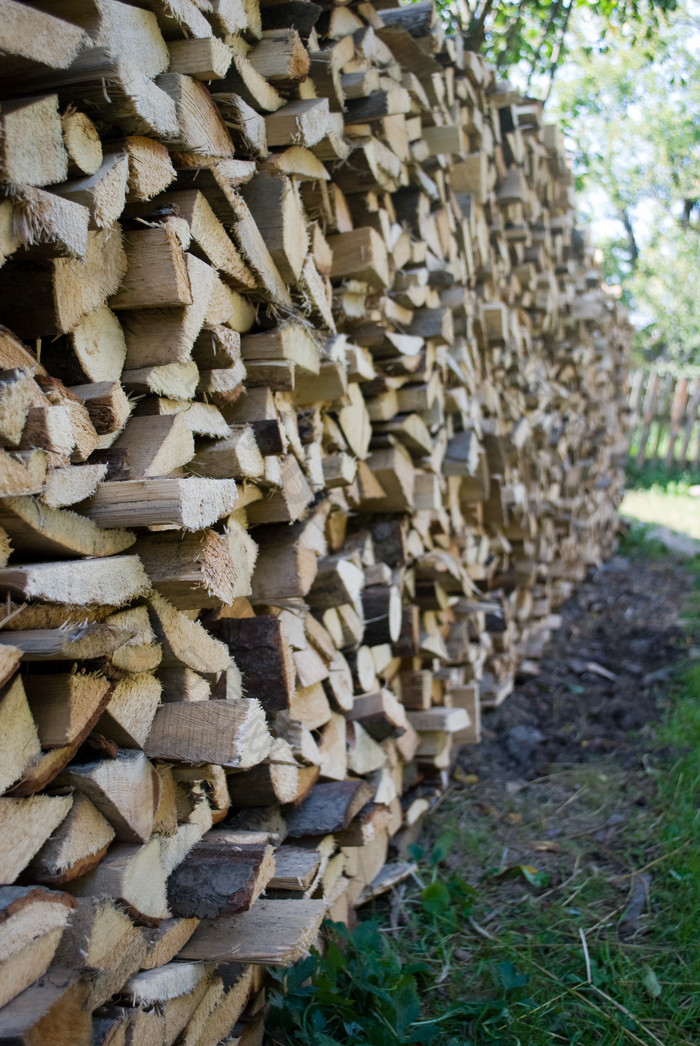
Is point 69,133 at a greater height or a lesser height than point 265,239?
greater

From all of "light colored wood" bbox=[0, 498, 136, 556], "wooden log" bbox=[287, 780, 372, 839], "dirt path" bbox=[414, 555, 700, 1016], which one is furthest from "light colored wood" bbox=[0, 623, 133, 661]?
"dirt path" bbox=[414, 555, 700, 1016]

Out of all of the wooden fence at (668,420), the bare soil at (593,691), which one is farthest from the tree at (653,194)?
the bare soil at (593,691)

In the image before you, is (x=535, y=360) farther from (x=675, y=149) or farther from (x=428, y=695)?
(x=675, y=149)

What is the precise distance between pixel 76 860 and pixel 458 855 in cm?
153

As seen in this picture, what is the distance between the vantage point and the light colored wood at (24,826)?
1076 mm

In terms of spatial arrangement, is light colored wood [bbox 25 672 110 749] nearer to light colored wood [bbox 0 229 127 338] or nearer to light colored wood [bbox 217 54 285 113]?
light colored wood [bbox 0 229 127 338]

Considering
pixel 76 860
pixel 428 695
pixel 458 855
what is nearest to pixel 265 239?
pixel 76 860

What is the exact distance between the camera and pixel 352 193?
7.20 ft

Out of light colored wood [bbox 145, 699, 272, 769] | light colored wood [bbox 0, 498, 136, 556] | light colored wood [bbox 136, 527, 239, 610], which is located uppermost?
light colored wood [bbox 0, 498, 136, 556]

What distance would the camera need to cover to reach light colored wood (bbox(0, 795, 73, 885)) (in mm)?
1076

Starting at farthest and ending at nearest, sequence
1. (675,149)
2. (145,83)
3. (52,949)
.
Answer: (675,149), (145,83), (52,949)

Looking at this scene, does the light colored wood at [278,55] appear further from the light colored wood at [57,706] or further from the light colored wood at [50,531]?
the light colored wood at [57,706]

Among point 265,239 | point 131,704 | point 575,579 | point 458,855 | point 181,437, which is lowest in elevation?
point 575,579

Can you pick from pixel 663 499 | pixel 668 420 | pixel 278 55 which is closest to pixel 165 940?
pixel 278 55
